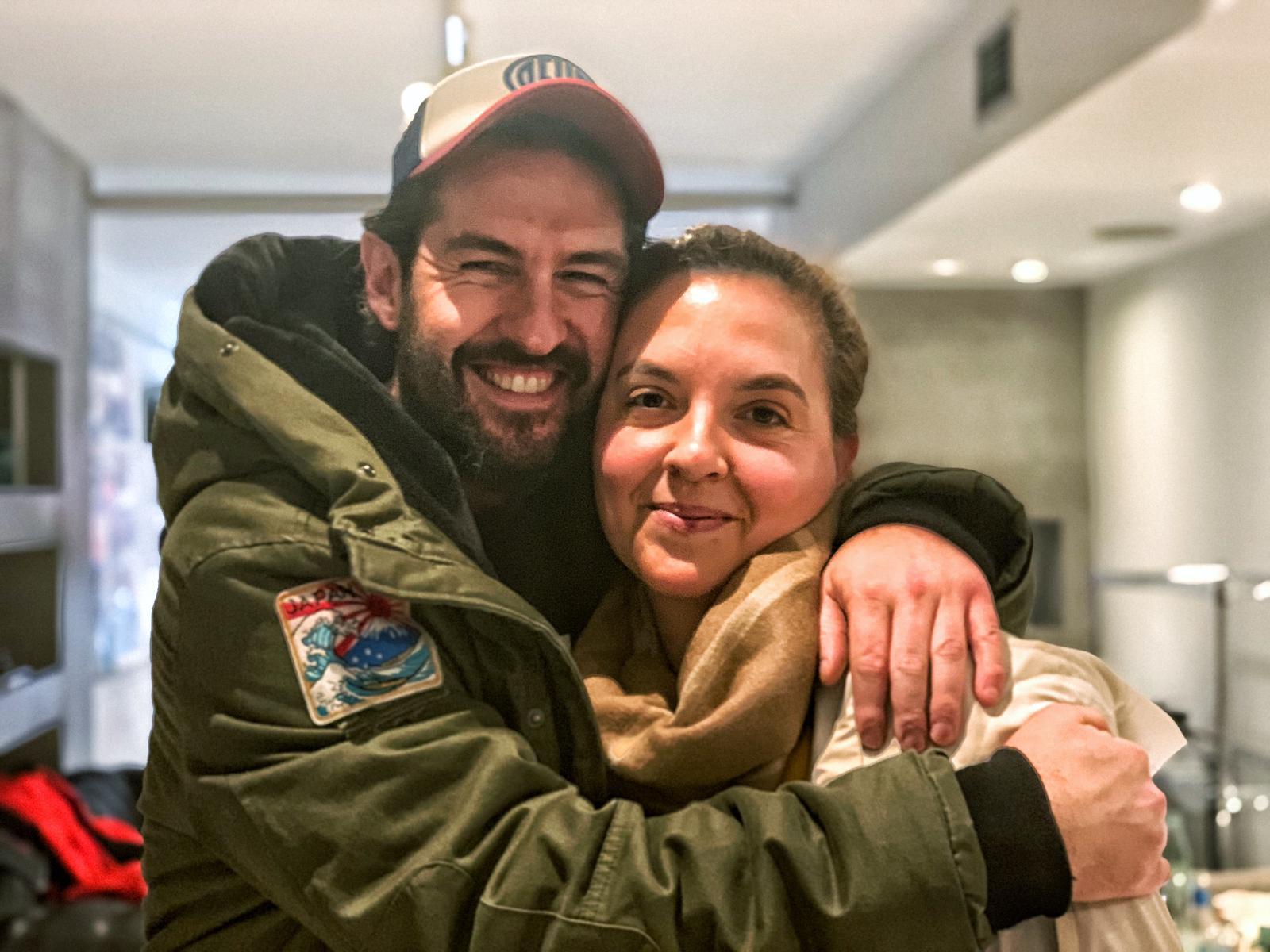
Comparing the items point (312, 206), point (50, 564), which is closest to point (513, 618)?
point (312, 206)

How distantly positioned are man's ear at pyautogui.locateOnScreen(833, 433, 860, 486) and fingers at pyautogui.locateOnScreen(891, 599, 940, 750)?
117 mm

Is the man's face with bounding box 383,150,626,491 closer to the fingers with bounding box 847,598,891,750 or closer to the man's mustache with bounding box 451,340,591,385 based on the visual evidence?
the man's mustache with bounding box 451,340,591,385

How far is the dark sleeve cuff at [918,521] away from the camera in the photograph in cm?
81

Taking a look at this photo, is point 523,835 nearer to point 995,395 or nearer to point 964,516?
point 964,516

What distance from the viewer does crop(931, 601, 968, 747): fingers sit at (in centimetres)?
73

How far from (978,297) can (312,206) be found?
1.22m

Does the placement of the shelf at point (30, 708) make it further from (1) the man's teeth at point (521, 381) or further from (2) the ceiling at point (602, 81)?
(1) the man's teeth at point (521, 381)

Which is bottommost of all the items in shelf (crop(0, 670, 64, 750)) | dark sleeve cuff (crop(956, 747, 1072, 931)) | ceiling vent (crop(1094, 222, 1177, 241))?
shelf (crop(0, 670, 64, 750))

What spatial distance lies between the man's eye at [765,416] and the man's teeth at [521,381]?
134 mm

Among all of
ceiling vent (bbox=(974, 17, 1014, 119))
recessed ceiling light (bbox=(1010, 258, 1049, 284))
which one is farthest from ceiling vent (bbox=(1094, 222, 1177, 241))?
recessed ceiling light (bbox=(1010, 258, 1049, 284))

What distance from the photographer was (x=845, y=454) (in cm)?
83

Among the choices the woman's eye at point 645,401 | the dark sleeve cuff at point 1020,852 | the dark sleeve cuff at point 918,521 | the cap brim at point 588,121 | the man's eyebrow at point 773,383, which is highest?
the cap brim at point 588,121

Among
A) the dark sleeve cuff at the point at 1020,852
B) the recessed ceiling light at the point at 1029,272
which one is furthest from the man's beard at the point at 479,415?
the recessed ceiling light at the point at 1029,272

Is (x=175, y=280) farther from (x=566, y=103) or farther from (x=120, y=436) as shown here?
(x=120, y=436)
